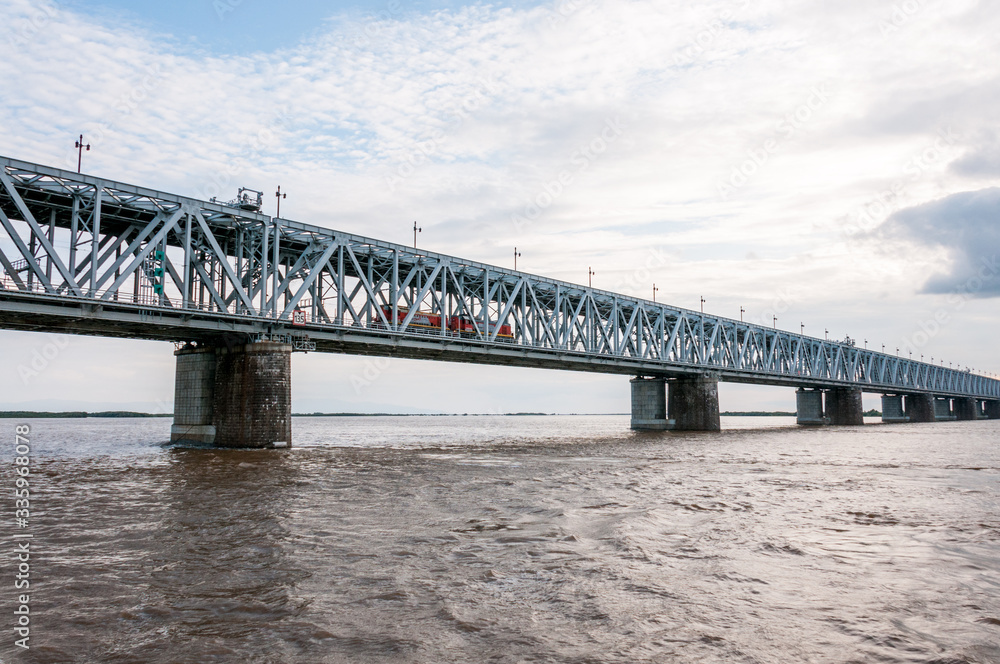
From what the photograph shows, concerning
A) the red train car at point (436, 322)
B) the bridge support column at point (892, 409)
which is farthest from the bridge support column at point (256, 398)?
the bridge support column at point (892, 409)

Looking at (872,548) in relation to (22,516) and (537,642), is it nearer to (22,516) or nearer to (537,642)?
(537,642)

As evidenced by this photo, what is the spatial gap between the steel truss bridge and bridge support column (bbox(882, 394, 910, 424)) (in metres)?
95.8

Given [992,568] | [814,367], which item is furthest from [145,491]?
[814,367]

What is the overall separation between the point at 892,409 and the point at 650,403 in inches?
3866

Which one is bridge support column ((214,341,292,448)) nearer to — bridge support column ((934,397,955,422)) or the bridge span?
the bridge span

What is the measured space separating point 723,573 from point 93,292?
118 feet

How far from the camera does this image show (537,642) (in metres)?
7.35

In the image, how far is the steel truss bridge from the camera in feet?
116

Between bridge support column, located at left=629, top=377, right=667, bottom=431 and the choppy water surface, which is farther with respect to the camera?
bridge support column, located at left=629, top=377, right=667, bottom=431

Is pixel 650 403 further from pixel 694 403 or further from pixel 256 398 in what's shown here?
pixel 256 398

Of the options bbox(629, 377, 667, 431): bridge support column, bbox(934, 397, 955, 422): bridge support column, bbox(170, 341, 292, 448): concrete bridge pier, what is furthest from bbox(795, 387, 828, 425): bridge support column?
bbox(170, 341, 292, 448): concrete bridge pier

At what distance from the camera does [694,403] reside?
83.9 meters

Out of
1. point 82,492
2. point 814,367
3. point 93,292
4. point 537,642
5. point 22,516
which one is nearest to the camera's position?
point 537,642

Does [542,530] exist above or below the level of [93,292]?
below
